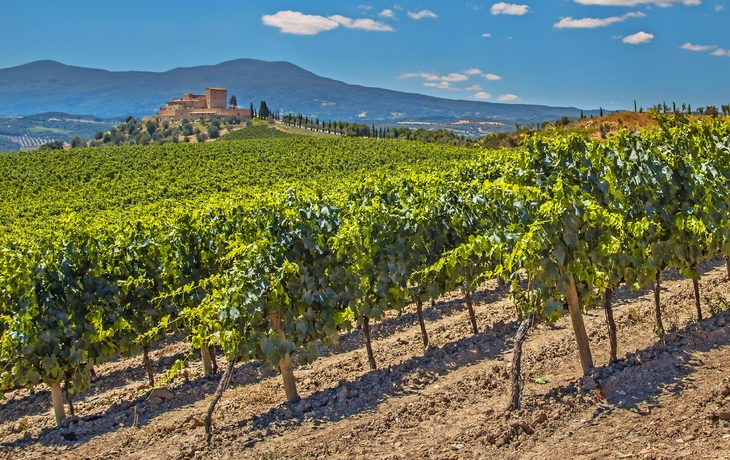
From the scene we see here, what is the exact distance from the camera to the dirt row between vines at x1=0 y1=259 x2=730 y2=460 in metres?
5.64

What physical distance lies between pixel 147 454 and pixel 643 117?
51.7m

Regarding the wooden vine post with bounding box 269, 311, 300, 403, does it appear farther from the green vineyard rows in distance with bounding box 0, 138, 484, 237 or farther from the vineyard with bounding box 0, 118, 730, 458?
the green vineyard rows in distance with bounding box 0, 138, 484, 237

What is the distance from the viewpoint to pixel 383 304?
949cm

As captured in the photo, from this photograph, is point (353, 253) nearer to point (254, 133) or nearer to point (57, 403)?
point (57, 403)

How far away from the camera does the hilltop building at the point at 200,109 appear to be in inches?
5684

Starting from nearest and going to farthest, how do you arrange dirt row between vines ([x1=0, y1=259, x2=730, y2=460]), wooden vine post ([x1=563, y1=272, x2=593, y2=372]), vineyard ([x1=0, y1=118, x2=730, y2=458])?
dirt row between vines ([x1=0, y1=259, x2=730, y2=460]) < vineyard ([x1=0, y1=118, x2=730, y2=458]) < wooden vine post ([x1=563, y1=272, x2=593, y2=372])

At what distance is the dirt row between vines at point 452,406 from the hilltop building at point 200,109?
137 metres

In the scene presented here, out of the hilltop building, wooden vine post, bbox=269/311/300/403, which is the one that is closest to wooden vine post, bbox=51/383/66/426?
wooden vine post, bbox=269/311/300/403

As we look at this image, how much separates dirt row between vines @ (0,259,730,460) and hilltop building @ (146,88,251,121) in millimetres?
137181

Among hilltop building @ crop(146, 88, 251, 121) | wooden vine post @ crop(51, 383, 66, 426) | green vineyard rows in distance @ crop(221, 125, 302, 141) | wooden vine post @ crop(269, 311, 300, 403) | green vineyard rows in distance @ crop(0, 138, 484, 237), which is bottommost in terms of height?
wooden vine post @ crop(51, 383, 66, 426)

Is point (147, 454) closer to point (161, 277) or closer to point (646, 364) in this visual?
point (161, 277)

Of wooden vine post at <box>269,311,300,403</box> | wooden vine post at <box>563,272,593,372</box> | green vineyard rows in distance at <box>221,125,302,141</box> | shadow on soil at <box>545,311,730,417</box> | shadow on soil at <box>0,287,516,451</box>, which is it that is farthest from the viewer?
green vineyard rows in distance at <box>221,125,302,141</box>

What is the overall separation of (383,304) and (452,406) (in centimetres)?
294

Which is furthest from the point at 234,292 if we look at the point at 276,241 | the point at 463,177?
the point at 463,177
